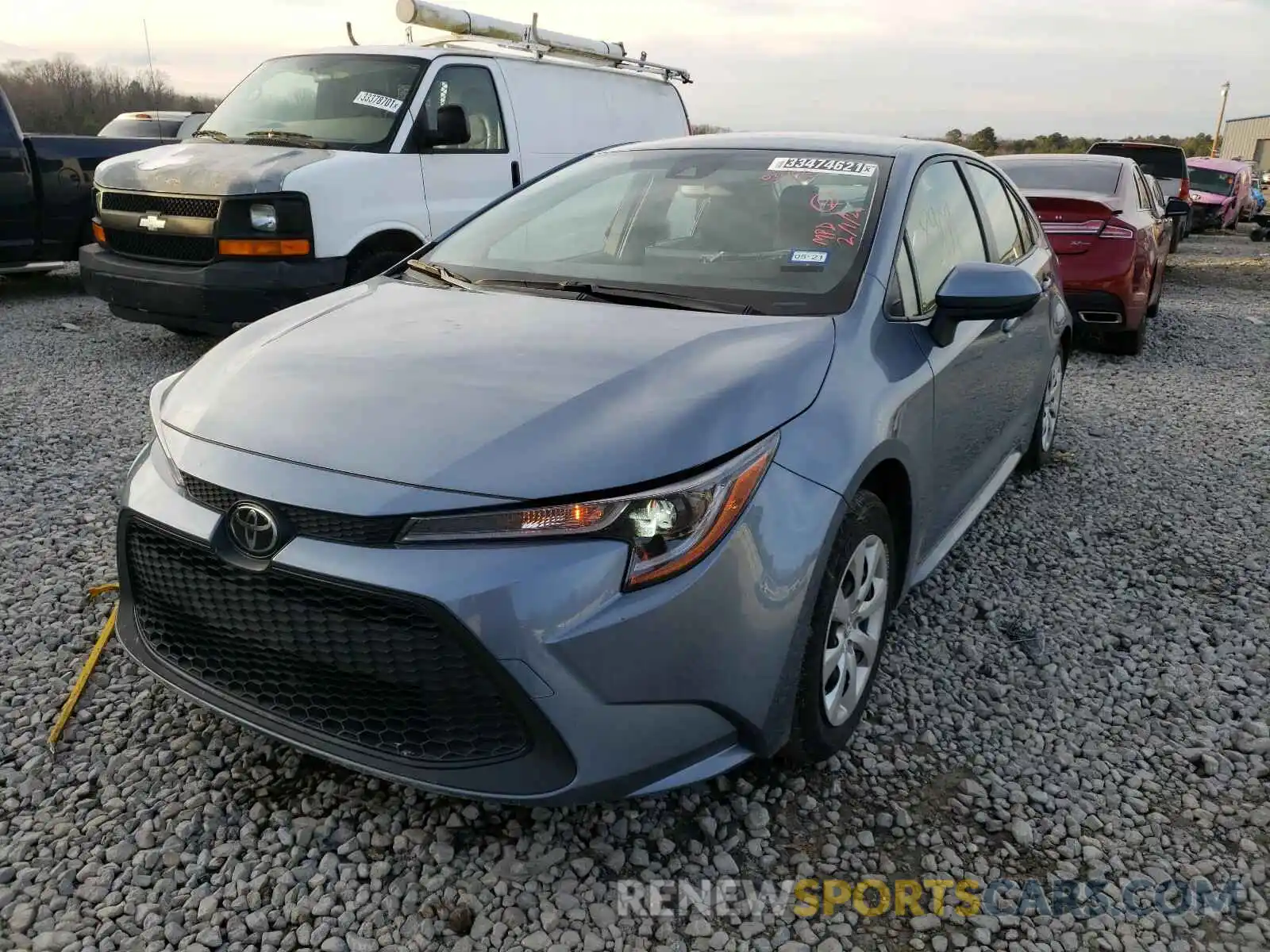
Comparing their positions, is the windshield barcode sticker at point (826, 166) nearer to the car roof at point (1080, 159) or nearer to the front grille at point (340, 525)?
the front grille at point (340, 525)

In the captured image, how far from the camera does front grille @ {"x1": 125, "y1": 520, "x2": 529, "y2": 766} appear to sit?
1.94m

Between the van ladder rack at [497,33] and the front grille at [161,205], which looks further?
the van ladder rack at [497,33]

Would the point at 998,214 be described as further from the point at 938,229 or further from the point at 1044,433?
the point at 1044,433

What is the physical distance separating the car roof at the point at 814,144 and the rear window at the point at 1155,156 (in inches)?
604

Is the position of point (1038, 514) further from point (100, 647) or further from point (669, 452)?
point (100, 647)

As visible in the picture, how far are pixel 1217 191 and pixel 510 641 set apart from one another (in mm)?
25756

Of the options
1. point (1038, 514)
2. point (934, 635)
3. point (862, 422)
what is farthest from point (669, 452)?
point (1038, 514)

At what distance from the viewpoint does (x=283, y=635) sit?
207 centimetres

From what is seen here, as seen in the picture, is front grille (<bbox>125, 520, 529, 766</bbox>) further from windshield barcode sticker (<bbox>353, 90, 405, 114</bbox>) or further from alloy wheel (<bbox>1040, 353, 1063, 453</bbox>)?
windshield barcode sticker (<bbox>353, 90, 405, 114</bbox>)

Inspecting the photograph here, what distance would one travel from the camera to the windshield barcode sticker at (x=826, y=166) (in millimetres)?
3199

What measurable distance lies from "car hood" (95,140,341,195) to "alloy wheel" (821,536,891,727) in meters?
4.50

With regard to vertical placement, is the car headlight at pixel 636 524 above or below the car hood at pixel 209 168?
below

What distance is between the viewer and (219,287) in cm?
577

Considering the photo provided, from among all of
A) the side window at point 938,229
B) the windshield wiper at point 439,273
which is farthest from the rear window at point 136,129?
the side window at point 938,229
